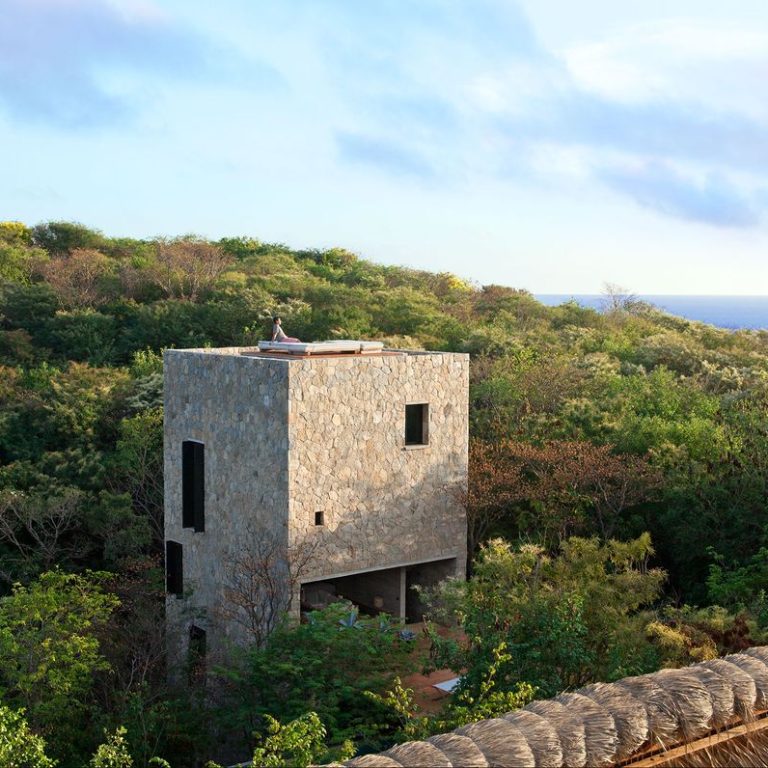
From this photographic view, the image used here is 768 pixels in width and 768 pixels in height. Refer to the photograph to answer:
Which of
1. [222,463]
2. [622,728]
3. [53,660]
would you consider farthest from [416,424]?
[622,728]

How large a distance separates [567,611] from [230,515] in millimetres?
6336

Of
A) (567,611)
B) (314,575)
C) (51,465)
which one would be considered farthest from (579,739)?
→ (51,465)

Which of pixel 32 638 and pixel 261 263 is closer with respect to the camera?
pixel 32 638

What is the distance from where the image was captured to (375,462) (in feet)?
53.7

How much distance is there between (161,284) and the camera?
40.9 m

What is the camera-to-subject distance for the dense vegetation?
40.6 ft

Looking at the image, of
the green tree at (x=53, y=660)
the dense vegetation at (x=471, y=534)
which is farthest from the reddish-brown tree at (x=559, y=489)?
the green tree at (x=53, y=660)

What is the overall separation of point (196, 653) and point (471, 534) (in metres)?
5.22

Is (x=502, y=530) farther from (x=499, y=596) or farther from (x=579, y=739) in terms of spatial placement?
(x=579, y=739)

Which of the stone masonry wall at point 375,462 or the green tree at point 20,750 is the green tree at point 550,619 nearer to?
the stone masonry wall at point 375,462

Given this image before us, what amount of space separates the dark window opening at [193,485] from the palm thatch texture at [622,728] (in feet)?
36.3

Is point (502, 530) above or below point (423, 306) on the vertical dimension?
below

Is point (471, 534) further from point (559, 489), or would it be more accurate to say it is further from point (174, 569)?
point (174, 569)

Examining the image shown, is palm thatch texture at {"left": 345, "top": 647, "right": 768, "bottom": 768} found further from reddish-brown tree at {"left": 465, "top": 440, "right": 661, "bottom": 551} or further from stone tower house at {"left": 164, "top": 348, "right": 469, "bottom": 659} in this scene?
reddish-brown tree at {"left": 465, "top": 440, "right": 661, "bottom": 551}
